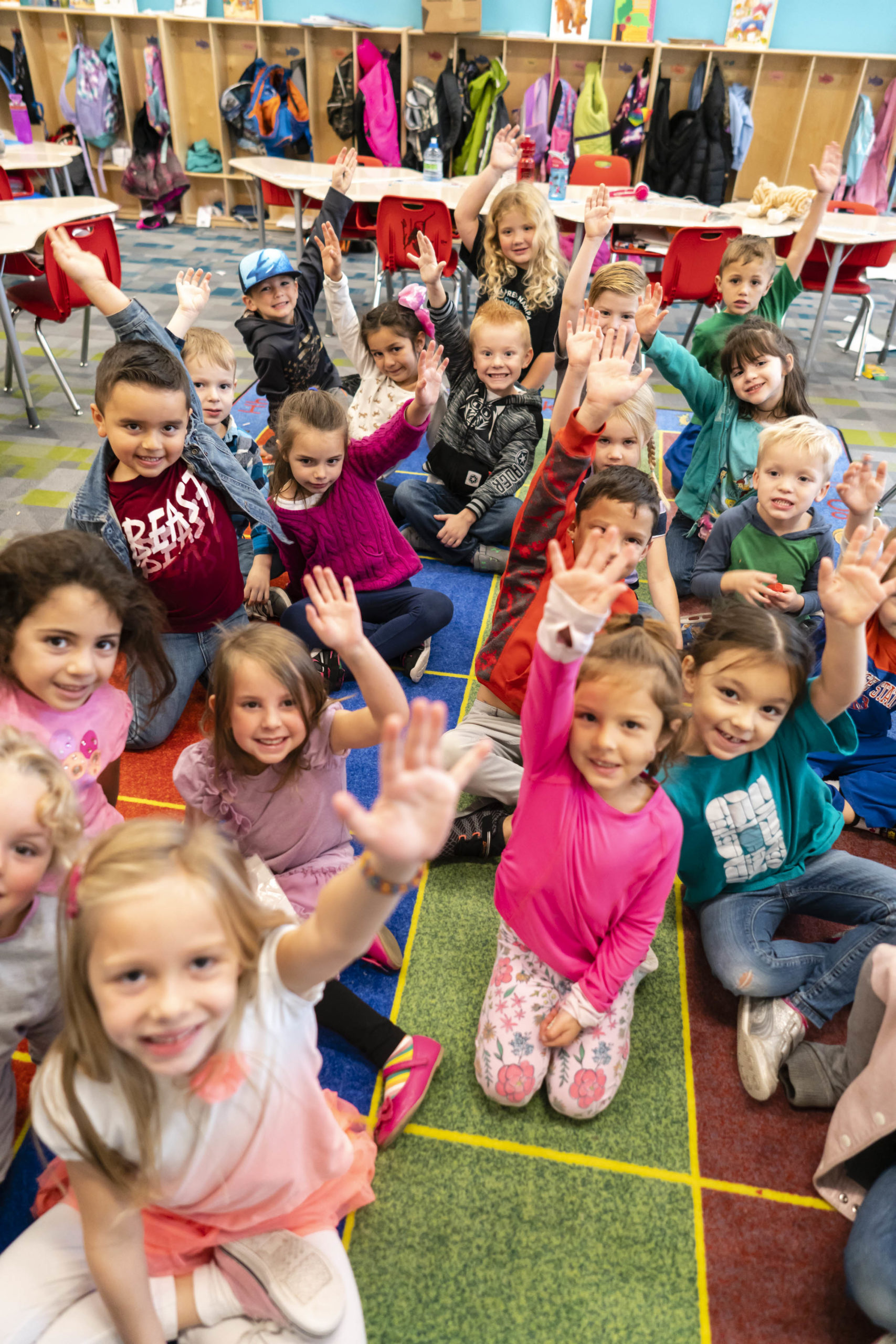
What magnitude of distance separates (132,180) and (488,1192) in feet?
26.3

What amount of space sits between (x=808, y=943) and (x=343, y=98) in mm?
7383

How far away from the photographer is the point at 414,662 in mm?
2557

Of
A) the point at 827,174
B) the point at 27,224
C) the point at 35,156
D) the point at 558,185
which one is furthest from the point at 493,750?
the point at 35,156

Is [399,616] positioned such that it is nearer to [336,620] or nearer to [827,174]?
[336,620]

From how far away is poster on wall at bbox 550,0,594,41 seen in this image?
21.5 feet

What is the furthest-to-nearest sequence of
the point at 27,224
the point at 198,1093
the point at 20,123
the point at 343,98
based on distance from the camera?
the point at 343,98, the point at 20,123, the point at 27,224, the point at 198,1093

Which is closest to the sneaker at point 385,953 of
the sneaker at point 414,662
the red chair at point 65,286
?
the sneaker at point 414,662

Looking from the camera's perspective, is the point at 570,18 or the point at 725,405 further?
the point at 570,18

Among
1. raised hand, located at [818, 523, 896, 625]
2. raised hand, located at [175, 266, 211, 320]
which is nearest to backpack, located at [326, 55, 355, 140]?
raised hand, located at [175, 266, 211, 320]

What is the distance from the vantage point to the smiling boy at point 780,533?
2.19 metres

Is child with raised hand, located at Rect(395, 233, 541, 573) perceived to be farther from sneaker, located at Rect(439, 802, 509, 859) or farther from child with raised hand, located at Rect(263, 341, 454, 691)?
sneaker, located at Rect(439, 802, 509, 859)

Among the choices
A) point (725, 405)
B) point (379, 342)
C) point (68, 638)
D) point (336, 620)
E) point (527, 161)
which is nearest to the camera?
point (336, 620)

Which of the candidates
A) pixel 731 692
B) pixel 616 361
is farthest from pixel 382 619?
pixel 731 692

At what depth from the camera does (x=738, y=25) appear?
21.5ft
